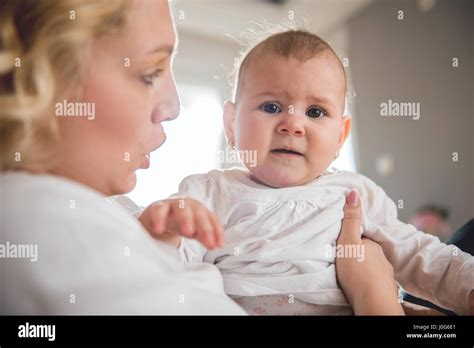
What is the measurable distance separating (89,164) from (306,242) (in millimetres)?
426

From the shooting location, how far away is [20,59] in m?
0.75

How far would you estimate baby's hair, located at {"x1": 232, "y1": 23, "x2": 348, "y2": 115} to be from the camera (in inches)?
38.9

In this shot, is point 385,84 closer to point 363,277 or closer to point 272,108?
point 272,108

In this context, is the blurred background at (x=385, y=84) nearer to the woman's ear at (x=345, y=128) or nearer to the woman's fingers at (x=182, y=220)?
the woman's ear at (x=345, y=128)

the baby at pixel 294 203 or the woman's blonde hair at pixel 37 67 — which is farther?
the baby at pixel 294 203

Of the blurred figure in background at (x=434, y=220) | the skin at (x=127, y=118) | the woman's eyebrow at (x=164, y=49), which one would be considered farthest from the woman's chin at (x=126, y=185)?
the blurred figure in background at (x=434, y=220)

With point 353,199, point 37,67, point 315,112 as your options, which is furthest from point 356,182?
point 37,67

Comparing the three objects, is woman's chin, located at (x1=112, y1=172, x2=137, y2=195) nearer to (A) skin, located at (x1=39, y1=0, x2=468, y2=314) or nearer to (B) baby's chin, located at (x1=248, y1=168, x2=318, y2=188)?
(A) skin, located at (x1=39, y1=0, x2=468, y2=314)

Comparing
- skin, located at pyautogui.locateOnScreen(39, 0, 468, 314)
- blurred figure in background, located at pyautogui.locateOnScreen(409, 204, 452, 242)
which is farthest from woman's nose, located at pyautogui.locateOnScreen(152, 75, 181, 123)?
blurred figure in background, located at pyautogui.locateOnScreen(409, 204, 452, 242)

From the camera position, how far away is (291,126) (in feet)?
3.19

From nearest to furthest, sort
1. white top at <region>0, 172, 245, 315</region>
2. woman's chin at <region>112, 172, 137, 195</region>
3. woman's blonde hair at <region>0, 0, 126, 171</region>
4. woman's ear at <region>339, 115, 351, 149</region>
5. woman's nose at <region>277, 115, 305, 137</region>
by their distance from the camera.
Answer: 1. white top at <region>0, 172, 245, 315</region>
2. woman's blonde hair at <region>0, 0, 126, 171</region>
3. woman's chin at <region>112, 172, 137, 195</region>
4. woman's nose at <region>277, 115, 305, 137</region>
5. woman's ear at <region>339, 115, 351, 149</region>

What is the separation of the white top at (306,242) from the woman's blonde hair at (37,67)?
30 centimetres

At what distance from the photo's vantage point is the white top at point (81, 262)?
2.05ft
